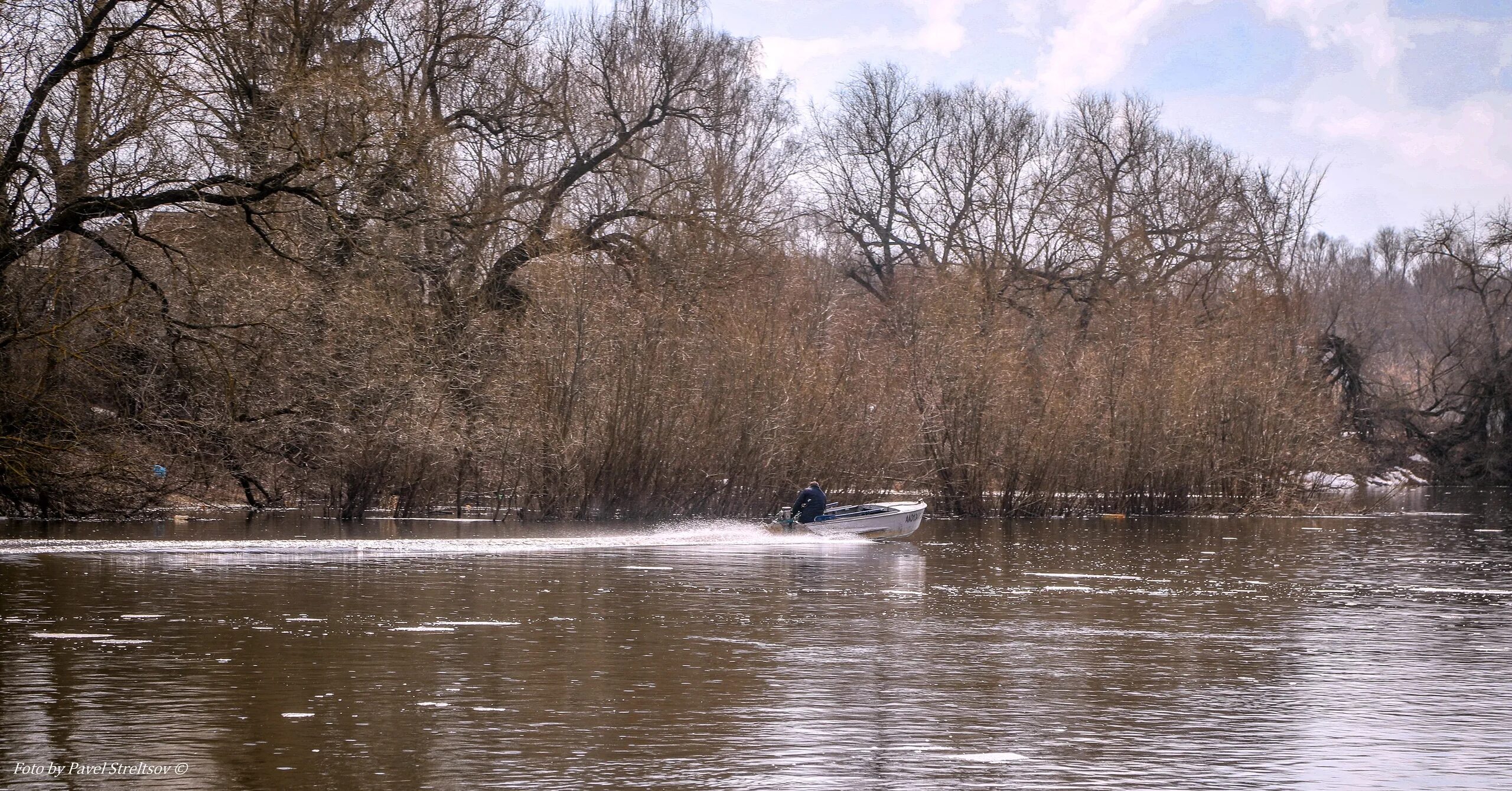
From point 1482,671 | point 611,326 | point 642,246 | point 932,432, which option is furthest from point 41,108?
point 1482,671

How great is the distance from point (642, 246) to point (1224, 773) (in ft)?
104

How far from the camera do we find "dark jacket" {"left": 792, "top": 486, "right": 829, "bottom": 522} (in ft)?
109

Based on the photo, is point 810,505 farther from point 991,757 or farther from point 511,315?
point 991,757

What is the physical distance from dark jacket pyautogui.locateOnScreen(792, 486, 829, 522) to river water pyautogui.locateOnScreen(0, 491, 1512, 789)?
7183 mm

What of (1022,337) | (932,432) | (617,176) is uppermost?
(617,176)

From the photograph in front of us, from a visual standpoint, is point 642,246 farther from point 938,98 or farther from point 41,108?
point 938,98

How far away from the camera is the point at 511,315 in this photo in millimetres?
36906

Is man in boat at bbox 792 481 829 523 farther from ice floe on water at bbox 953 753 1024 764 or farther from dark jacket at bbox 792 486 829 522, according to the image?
ice floe on water at bbox 953 753 1024 764

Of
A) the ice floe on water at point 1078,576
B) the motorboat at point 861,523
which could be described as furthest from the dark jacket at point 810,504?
the ice floe on water at point 1078,576

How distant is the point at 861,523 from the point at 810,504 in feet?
3.73

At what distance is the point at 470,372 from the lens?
115 ft

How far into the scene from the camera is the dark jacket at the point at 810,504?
33.3 m

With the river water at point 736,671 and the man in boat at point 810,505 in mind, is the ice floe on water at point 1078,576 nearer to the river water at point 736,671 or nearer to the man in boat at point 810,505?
the river water at point 736,671

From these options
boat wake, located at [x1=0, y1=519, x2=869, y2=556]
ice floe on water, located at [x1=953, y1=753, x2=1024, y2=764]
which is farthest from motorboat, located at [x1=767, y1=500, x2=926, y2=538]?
ice floe on water, located at [x1=953, y1=753, x2=1024, y2=764]
